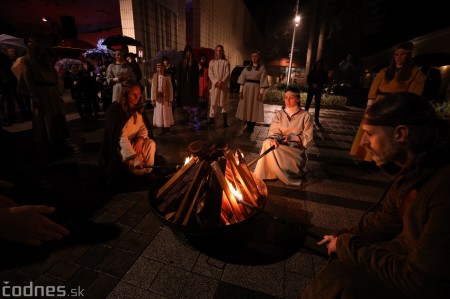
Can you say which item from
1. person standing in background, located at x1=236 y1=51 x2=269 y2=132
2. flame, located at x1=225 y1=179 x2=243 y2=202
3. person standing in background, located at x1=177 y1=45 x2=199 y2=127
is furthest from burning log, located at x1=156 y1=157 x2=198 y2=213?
person standing in background, located at x1=177 y1=45 x2=199 y2=127

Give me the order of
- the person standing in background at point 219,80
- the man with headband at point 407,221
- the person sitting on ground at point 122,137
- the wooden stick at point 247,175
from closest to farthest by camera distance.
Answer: the man with headband at point 407,221 < the wooden stick at point 247,175 < the person sitting on ground at point 122,137 < the person standing in background at point 219,80

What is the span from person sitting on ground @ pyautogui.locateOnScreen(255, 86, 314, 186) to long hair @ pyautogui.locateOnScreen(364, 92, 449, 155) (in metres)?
2.74

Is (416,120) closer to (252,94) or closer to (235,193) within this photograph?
(235,193)

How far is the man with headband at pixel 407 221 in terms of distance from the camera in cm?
109

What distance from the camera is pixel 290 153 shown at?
4.28m

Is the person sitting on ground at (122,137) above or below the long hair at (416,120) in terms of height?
below

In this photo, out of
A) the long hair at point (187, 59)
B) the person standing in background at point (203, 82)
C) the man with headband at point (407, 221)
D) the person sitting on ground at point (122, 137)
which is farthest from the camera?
the person standing in background at point (203, 82)

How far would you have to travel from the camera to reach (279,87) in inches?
676

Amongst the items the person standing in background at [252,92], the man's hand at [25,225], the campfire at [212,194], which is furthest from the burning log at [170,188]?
the person standing in background at [252,92]

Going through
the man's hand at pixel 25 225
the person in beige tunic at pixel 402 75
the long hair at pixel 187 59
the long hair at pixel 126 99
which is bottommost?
the man's hand at pixel 25 225

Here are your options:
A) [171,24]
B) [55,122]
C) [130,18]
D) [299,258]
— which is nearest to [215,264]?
[299,258]

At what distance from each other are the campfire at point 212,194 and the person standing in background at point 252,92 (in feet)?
16.9

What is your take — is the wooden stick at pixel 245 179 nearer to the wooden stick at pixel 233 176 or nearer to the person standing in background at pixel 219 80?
the wooden stick at pixel 233 176

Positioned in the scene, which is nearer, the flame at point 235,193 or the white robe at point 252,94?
the flame at point 235,193
